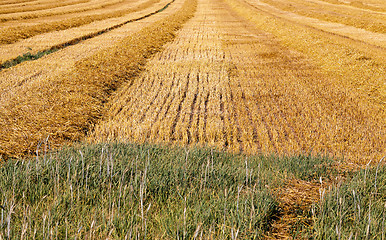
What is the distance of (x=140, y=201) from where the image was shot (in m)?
3.33

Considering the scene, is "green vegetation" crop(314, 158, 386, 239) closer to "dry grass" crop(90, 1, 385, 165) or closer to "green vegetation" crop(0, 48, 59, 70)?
"dry grass" crop(90, 1, 385, 165)

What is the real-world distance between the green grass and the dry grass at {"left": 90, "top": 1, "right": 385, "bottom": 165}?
190 cm

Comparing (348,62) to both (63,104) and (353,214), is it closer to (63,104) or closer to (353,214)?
(63,104)

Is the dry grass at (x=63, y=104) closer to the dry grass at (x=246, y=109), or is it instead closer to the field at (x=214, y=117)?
the field at (x=214, y=117)

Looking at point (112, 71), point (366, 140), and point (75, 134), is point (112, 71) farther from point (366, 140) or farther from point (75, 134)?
point (366, 140)

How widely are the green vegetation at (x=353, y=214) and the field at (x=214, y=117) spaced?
0.08ft

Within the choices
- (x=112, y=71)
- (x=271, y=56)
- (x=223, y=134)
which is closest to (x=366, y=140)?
(x=223, y=134)

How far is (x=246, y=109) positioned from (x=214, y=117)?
1.12 metres

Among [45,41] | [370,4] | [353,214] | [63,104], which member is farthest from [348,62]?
[370,4]

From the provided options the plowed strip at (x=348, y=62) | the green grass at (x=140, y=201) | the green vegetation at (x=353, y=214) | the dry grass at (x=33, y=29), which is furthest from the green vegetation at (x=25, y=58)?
the green vegetation at (x=353, y=214)

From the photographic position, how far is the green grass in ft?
9.18

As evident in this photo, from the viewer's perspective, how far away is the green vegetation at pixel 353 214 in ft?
9.13

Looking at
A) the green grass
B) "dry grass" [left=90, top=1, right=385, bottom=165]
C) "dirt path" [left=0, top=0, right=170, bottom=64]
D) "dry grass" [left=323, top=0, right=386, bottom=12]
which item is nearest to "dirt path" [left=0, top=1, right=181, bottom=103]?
"dirt path" [left=0, top=0, right=170, bottom=64]

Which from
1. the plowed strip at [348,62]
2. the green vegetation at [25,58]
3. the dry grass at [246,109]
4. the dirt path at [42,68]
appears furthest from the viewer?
the green vegetation at [25,58]
